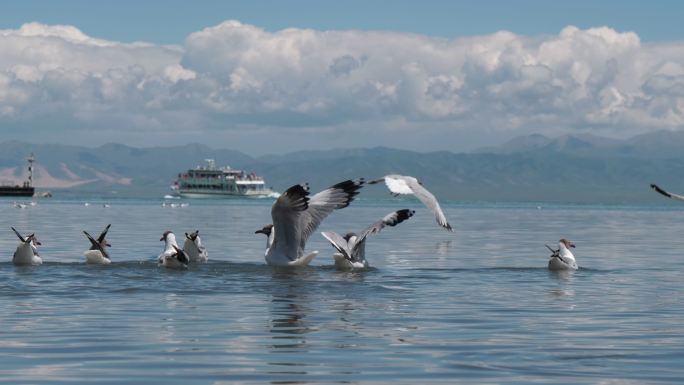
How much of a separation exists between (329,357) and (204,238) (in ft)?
134

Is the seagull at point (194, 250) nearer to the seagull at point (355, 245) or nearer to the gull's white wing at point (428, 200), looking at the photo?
the seagull at point (355, 245)

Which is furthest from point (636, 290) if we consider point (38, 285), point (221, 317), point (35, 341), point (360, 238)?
point (35, 341)

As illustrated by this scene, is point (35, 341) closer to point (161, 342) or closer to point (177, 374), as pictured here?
point (161, 342)

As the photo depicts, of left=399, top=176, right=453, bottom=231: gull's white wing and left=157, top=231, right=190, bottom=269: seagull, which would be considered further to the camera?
left=157, top=231, right=190, bottom=269: seagull

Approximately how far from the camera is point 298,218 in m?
28.0

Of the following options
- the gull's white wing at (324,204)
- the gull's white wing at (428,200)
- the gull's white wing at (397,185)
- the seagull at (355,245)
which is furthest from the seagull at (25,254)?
the gull's white wing at (428,200)

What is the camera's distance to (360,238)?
30.0 metres

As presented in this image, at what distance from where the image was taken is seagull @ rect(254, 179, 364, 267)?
1073 inches

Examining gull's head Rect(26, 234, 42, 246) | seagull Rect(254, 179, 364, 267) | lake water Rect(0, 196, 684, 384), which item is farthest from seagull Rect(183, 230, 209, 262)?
gull's head Rect(26, 234, 42, 246)

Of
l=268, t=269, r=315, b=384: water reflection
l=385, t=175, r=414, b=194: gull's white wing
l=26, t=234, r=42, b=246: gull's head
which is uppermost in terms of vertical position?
l=385, t=175, r=414, b=194: gull's white wing

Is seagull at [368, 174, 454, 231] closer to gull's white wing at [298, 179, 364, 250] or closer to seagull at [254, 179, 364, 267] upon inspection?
gull's white wing at [298, 179, 364, 250]

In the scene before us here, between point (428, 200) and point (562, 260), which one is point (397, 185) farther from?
point (562, 260)

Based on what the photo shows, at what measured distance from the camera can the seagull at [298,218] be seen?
2725cm

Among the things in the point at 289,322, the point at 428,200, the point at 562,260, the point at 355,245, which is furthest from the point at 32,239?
the point at 562,260
